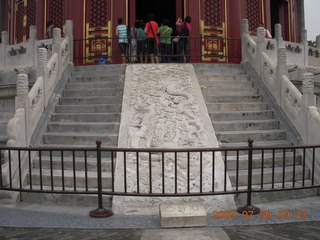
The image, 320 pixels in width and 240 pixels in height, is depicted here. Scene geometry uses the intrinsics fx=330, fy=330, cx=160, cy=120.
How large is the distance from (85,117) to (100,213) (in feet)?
10.0

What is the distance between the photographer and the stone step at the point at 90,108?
7356mm

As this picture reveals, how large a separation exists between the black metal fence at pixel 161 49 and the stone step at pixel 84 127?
4.15 metres

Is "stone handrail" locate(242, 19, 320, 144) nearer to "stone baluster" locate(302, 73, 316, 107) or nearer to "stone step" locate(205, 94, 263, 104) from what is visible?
"stone baluster" locate(302, 73, 316, 107)

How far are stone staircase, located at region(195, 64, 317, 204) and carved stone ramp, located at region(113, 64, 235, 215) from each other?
1.09 feet

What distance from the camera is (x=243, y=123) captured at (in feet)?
22.5

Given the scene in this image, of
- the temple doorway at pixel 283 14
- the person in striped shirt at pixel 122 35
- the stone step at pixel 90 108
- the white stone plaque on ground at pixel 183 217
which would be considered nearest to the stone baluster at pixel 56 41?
the stone step at pixel 90 108

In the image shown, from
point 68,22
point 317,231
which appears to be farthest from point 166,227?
point 68,22

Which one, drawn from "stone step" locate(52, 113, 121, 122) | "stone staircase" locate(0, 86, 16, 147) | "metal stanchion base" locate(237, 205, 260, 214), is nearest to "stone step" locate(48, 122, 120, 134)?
"stone step" locate(52, 113, 121, 122)

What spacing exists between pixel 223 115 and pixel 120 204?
3.29 meters

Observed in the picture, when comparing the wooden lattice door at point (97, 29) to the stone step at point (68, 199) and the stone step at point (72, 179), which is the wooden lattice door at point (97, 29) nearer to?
the stone step at point (72, 179)

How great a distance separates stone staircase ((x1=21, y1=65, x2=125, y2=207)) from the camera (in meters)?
5.36

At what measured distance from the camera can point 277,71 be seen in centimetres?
745

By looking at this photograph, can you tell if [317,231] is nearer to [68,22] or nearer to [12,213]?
[12,213]

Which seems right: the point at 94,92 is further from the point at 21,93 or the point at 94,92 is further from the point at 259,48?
the point at 259,48
